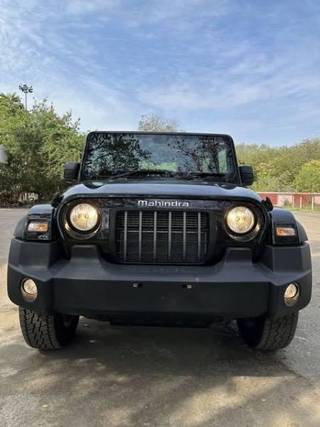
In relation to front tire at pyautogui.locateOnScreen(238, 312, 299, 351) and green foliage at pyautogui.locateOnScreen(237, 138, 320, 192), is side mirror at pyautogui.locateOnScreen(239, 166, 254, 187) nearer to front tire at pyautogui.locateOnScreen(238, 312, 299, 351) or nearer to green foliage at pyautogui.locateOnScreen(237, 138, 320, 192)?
front tire at pyautogui.locateOnScreen(238, 312, 299, 351)

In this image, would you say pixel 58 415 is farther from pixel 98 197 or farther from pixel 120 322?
pixel 98 197

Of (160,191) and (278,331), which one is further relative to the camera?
(278,331)

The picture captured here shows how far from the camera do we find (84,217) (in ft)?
11.7

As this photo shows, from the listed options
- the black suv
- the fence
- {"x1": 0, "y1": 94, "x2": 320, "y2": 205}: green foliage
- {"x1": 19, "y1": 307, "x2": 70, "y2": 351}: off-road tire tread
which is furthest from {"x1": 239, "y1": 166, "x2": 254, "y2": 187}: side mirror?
the fence

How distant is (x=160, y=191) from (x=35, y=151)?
2927cm

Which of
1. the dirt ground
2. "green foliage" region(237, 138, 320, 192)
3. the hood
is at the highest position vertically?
"green foliage" region(237, 138, 320, 192)

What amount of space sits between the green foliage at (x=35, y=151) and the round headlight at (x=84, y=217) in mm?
27834

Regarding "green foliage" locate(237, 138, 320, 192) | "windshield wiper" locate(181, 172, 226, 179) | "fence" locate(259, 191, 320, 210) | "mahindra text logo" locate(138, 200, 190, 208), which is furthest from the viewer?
"green foliage" locate(237, 138, 320, 192)

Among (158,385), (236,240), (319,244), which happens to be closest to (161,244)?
(236,240)

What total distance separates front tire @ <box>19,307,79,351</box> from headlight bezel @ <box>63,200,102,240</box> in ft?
2.23

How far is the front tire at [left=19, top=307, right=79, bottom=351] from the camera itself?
12.7 ft

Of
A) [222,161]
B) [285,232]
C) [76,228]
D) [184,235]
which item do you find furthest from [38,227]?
[222,161]

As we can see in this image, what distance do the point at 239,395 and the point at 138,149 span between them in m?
2.57

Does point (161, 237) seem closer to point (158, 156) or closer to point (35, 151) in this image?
point (158, 156)
